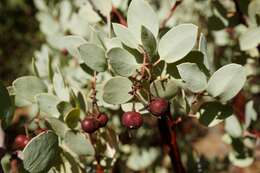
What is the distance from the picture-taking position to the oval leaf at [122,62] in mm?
681

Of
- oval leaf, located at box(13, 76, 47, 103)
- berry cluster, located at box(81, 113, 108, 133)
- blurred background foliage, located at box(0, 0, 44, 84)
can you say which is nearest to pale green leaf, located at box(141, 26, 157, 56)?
berry cluster, located at box(81, 113, 108, 133)

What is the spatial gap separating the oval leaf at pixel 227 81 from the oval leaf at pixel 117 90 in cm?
12

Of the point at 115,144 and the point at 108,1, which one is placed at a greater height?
the point at 108,1

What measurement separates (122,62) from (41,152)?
0.17 m

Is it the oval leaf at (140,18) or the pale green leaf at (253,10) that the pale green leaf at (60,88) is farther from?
the pale green leaf at (253,10)

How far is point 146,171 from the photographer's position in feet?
A: 4.78

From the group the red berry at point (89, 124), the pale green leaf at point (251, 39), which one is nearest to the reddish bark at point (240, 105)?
the pale green leaf at point (251, 39)

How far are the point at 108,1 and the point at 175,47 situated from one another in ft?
0.70

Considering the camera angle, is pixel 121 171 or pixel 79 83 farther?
pixel 121 171

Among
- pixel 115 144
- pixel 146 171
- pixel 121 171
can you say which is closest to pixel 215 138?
pixel 146 171

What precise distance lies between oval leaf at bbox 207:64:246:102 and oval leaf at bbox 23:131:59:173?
0.25 metres

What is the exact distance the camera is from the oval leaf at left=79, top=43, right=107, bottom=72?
2.34 feet

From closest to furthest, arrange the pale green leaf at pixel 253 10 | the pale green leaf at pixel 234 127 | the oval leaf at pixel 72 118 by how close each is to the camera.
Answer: the oval leaf at pixel 72 118 → the pale green leaf at pixel 253 10 → the pale green leaf at pixel 234 127

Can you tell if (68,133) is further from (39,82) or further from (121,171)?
(121,171)
